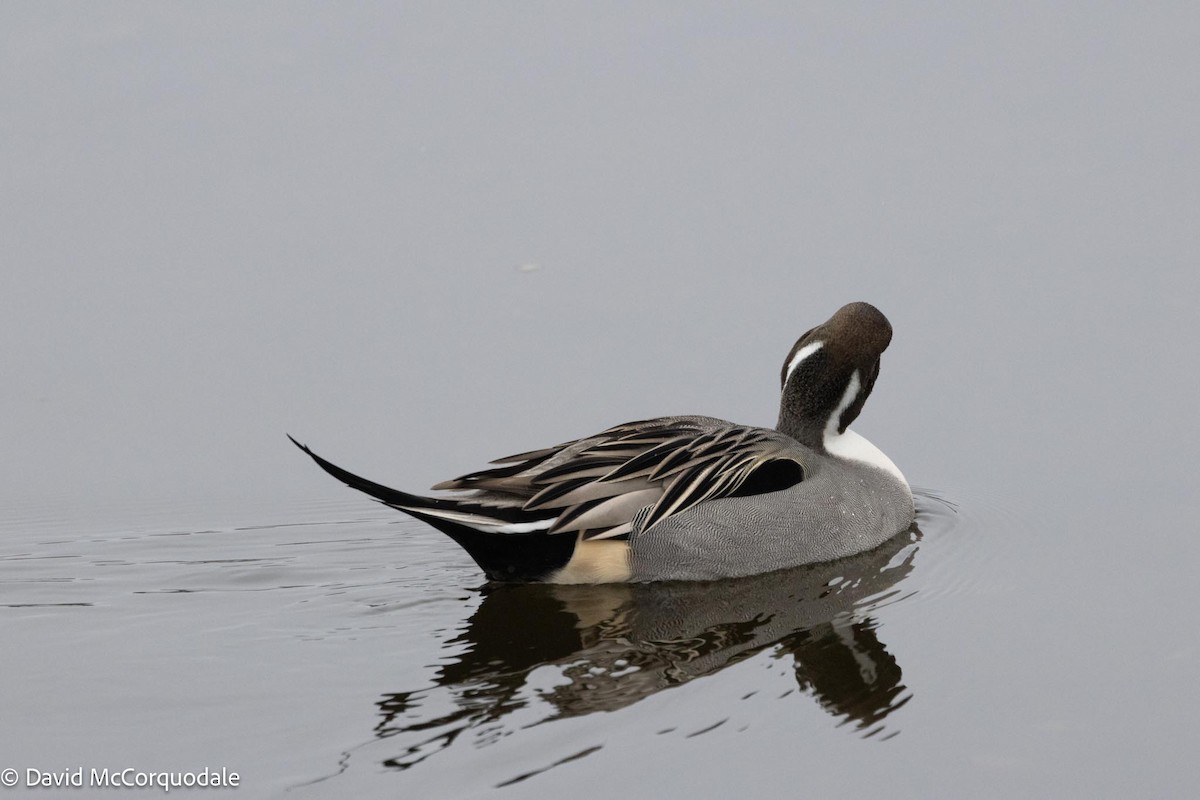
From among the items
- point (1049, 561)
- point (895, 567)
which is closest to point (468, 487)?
point (895, 567)

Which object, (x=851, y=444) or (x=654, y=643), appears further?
(x=851, y=444)

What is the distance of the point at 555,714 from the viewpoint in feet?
18.7

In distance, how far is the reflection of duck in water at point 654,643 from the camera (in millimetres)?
5785

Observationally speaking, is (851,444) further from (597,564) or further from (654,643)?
(654,643)

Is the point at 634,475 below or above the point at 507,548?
above

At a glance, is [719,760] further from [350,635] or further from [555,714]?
[350,635]

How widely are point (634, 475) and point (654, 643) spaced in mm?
1025
